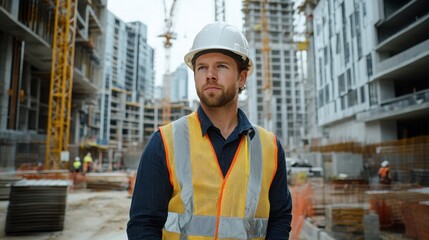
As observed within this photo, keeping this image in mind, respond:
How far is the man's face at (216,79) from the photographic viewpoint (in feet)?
5.29

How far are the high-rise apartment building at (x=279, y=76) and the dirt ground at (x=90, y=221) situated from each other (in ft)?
205

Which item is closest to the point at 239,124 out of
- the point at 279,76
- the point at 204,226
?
the point at 204,226

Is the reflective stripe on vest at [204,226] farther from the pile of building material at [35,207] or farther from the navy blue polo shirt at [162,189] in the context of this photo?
the pile of building material at [35,207]

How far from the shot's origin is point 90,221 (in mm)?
7195

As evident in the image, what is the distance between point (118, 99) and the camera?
215 feet

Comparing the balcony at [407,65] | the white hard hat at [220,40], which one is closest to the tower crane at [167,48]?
the balcony at [407,65]

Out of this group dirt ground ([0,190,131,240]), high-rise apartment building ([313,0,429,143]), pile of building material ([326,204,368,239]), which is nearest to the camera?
dirt ground ([0,190,131,240])

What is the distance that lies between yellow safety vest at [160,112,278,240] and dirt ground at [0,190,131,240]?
15.3ft

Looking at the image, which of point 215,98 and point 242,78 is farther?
point 242,78

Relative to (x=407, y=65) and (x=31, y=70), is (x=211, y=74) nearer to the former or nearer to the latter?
(x=407, y=65)

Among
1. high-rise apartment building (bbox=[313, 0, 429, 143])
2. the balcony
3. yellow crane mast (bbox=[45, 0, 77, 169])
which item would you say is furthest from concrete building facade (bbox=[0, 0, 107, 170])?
the balcony

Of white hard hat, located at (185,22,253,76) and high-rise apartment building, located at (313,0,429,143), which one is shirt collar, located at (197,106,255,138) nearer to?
white hard hat, located at (185,22,253,76)

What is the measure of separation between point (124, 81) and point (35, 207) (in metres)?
74.5

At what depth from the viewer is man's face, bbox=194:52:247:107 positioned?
5.29ft
